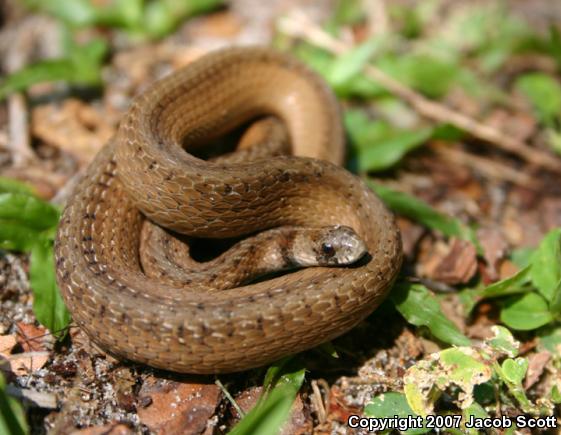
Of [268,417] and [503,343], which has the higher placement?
[268,417]

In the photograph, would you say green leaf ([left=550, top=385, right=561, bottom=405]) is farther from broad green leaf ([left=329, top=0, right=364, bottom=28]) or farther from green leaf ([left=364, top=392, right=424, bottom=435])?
broad green leaf ([left=329, top=0, right=364, bottom=28])

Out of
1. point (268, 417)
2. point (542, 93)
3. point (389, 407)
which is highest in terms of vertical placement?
point (542, 93)

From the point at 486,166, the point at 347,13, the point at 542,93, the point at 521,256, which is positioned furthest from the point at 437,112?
the point at 521,256

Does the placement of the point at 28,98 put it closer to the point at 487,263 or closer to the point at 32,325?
the point at 32,325

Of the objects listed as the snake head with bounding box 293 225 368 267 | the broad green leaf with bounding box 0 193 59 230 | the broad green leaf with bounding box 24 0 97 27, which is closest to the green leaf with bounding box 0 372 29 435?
the broad green leaf with bounding box 0 193 59 230

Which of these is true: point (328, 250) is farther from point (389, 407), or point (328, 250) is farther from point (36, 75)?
point (36, 75)
